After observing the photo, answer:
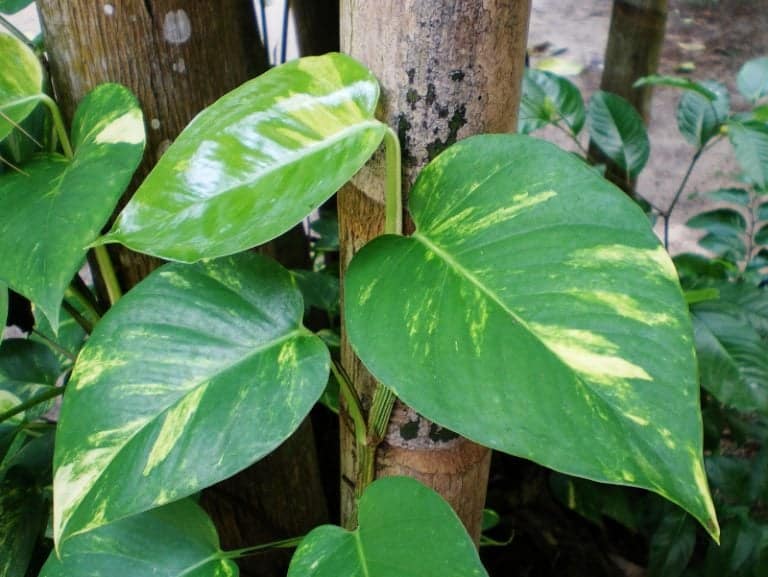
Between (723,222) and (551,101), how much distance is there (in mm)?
459

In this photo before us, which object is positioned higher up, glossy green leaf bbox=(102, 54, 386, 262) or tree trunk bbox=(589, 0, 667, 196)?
glossy green leaf bbox=(102, 54, 386, 262)

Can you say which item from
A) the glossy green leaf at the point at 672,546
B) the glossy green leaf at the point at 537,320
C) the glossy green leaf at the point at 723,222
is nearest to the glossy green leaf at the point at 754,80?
the glossy green leaf at the point at 723,222

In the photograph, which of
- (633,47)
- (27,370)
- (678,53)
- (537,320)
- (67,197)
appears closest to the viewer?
(537,320)

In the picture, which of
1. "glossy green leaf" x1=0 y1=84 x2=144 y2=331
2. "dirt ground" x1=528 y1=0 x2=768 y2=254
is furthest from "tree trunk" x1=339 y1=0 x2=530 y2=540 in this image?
"dirt ground" x1=528 y1=0 x2=768 y2=254

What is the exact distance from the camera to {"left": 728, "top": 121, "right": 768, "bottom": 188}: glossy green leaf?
0.95 meters

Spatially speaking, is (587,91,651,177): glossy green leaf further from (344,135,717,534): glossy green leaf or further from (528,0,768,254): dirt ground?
(528,0,768,254): dirt ground

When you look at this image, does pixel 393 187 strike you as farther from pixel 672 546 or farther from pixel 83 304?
pixel 672 546

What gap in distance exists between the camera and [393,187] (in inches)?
Result: 18.5

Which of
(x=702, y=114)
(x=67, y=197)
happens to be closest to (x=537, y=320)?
(x=67, y=197)

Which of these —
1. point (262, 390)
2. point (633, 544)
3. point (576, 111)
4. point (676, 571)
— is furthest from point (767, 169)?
point (262, 390)

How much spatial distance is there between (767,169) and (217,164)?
85 centimetres

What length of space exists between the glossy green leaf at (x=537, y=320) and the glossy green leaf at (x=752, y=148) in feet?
2.17

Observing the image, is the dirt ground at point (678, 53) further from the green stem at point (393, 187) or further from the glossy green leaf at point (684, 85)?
the green stem at point (393, 187)

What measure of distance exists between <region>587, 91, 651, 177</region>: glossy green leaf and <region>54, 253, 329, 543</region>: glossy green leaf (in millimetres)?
715
